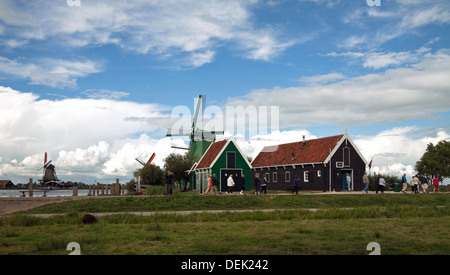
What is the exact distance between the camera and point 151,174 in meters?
57.0

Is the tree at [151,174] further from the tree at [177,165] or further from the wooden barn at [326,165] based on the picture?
the wooden barn at [326,165]

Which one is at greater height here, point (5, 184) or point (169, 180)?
point (169, 180)

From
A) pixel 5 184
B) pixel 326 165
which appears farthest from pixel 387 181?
pixel 5 184

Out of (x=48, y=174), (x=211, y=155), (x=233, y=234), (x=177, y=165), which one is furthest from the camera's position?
(x=48, y=174)

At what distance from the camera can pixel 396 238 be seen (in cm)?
1195

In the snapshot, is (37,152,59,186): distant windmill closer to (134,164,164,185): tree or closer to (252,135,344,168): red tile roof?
(134,164,164,185): tree

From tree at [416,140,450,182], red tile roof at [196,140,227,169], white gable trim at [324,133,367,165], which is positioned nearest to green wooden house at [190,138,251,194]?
red tile roof at [196,140,227,169]

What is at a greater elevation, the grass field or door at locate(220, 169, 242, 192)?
door at locate(220, 169, 242, 192)

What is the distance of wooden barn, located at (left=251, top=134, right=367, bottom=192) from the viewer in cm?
4234

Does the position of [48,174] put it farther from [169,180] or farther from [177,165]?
[169,180]

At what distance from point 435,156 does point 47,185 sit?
81772 mm

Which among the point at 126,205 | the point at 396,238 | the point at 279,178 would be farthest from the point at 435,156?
the point at 396,238

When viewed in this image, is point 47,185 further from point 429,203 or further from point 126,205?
point 429,203

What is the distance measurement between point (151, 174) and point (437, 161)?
5118 cm
